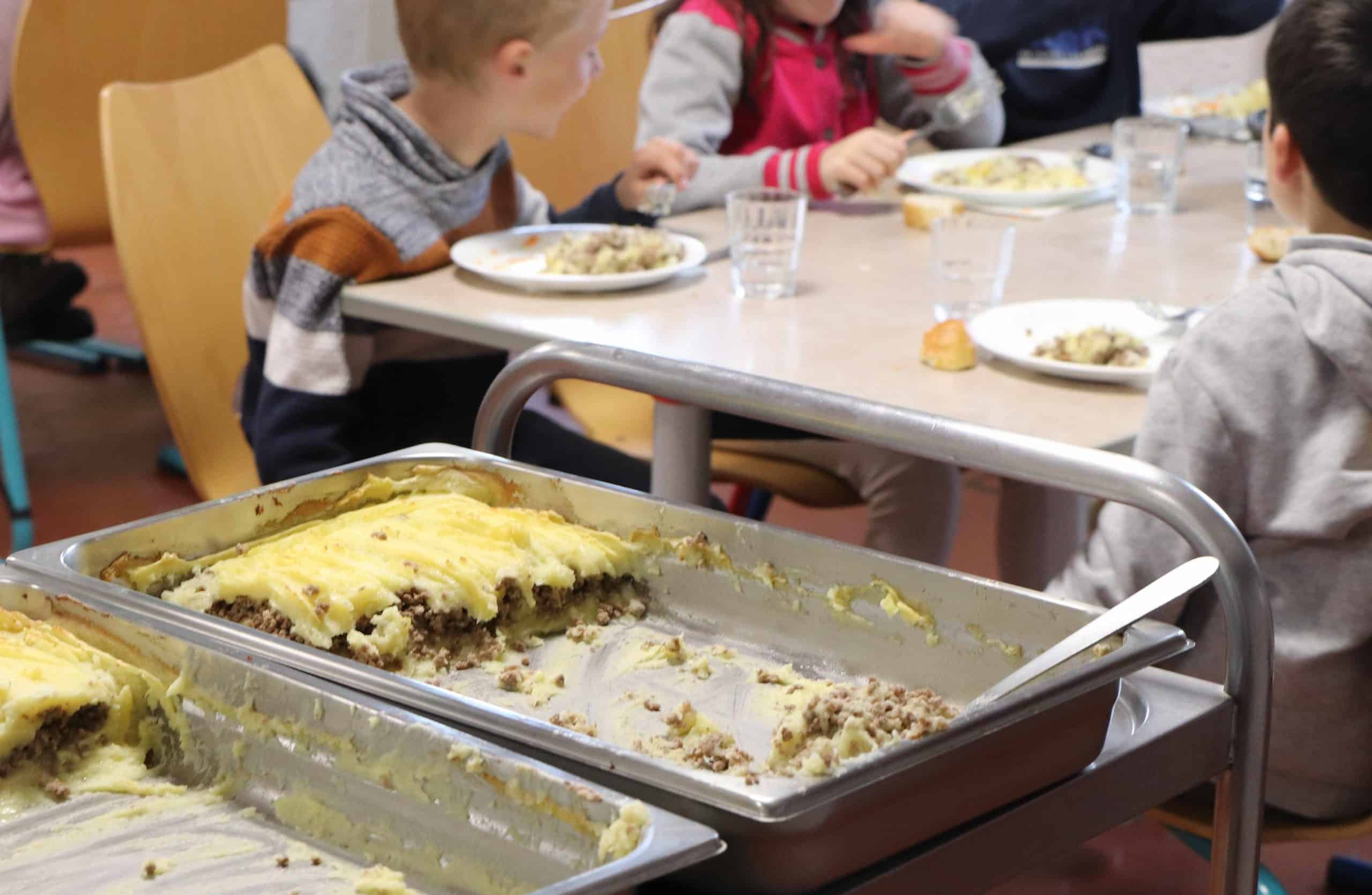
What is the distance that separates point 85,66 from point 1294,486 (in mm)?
2390

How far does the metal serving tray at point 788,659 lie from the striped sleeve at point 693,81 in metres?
1.30

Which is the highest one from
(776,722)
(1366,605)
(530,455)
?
(776,722)

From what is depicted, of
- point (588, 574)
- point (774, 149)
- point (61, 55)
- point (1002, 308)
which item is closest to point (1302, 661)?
point (1002, 308)

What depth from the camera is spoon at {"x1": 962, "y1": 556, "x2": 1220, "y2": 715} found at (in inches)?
28.7

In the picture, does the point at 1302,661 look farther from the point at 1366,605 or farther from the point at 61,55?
the point at 61,55

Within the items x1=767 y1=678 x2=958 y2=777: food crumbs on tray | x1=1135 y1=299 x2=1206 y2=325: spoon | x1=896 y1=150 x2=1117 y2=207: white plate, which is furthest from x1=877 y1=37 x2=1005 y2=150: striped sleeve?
x1=767 y1=678 x2=958 y2=777: food crumbs on tray

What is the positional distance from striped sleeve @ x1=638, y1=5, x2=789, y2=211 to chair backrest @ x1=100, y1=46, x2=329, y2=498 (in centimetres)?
56

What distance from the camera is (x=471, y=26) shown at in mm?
1784

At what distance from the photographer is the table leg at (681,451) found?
5.08 ft

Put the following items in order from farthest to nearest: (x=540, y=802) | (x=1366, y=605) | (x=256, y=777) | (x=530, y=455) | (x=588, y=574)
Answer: (x=530, y=455) → (x=1366, y=605) → (x=588, y=574) → (x=256, y=777) → (x=540, y=802)

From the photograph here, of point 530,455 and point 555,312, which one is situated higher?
point 555,312

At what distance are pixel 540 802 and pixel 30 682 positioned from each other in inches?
11.1

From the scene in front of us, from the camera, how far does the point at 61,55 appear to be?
9.21ft

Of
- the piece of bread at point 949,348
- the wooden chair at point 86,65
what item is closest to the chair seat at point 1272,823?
the piece of bread at point 949,348
